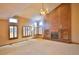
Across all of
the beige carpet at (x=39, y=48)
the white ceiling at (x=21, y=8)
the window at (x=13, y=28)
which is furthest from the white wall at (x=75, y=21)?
the window at (x=13, y=28)

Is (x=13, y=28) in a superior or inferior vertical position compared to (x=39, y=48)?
superior

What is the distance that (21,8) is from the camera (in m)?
2.72

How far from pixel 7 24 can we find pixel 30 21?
1.38 ft

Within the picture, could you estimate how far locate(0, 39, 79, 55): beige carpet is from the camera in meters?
2.69

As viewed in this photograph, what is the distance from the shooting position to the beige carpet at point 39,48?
269 centimetres

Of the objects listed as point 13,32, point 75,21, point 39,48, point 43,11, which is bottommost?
point 39,48

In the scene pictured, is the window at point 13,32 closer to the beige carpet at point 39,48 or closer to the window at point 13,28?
the window at point 13,28

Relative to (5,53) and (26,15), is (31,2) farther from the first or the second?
(5,53)

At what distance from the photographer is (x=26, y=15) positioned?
278cm

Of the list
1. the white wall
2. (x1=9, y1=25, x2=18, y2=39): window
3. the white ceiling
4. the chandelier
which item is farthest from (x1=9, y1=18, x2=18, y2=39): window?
the white wall

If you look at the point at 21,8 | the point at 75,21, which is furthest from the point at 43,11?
the point at 75,21

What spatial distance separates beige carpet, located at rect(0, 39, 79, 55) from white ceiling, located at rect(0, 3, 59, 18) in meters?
0.52

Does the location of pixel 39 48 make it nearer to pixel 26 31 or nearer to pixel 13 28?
pixel 26 31

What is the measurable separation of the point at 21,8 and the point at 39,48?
2.57 feet
